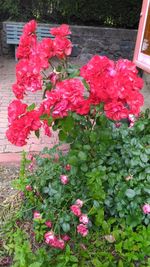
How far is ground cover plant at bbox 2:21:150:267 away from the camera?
1405mm

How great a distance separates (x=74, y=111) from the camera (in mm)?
1437

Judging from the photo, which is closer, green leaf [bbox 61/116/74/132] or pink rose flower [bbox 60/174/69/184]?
green leaf [bbox 61/116/74/132]

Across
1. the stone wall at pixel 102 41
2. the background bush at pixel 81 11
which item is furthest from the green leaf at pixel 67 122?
the background bush at pixel 81 11

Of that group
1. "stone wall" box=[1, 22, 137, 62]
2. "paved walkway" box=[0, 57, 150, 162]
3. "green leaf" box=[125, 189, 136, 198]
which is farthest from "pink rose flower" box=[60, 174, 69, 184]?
"stone wall" box=[1, 22, 137, 62]

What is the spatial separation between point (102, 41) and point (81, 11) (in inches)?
38.9

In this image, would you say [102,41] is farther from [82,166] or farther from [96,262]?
[96,262]

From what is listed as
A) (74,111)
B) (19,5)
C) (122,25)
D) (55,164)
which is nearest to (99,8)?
(122,25)

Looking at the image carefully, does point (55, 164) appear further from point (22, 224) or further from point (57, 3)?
point (57, 3)

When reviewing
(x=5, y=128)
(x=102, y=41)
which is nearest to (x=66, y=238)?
(x=5, y=128)

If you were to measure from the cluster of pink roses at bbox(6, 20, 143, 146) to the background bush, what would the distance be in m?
5.51

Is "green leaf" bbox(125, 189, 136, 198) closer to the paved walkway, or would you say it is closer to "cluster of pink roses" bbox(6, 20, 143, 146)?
"cluster of pink roses" bbox(6, 20, 143, 146)

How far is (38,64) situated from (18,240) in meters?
0.94

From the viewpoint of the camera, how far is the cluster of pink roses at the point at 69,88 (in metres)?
1.34

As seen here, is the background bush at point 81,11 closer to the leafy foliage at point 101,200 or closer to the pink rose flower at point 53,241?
the leafy foliage at point 101,200
